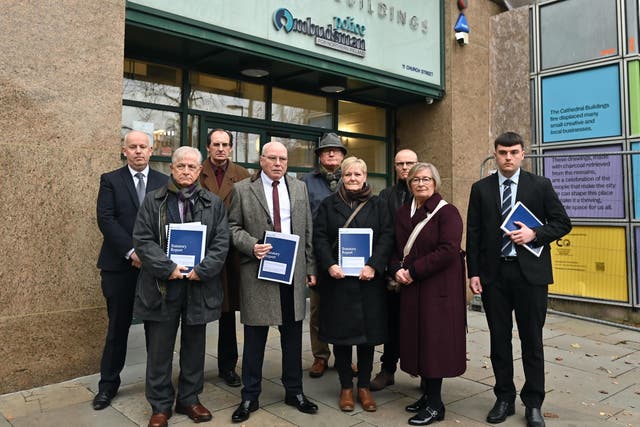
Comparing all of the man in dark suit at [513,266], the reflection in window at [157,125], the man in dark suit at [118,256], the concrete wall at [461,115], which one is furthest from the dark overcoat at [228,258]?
the concrete wall at [461,115]

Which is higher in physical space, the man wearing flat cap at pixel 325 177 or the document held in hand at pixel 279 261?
the man wearing flat cap at pixel 325 177

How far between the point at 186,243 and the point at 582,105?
6878 mm

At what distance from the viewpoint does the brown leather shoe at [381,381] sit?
434 centimetres

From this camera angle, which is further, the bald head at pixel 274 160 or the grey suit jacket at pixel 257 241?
the bald head at pixel 274 160

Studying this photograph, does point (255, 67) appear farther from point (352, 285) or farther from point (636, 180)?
point (636, 180)

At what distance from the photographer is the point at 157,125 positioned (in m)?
6.57

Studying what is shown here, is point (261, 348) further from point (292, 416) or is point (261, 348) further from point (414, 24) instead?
point (414, 24)

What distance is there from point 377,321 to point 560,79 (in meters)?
6.17

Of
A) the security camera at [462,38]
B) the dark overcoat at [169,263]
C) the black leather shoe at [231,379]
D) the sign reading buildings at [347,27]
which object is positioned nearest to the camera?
the dark overcoat at [169,263]

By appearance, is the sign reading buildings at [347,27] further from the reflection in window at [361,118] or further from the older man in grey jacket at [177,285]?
the older man in grey jacket at [177,285]

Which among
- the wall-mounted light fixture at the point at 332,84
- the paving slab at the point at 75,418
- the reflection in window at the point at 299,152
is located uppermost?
the wall-mounted light fixture at the point at 332,84

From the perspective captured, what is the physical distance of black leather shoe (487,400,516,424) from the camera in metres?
3.71

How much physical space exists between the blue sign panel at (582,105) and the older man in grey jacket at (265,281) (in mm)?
5729

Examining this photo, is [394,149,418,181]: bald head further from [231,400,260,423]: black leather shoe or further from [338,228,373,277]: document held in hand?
[231,400,260,423]: black leather shoe
